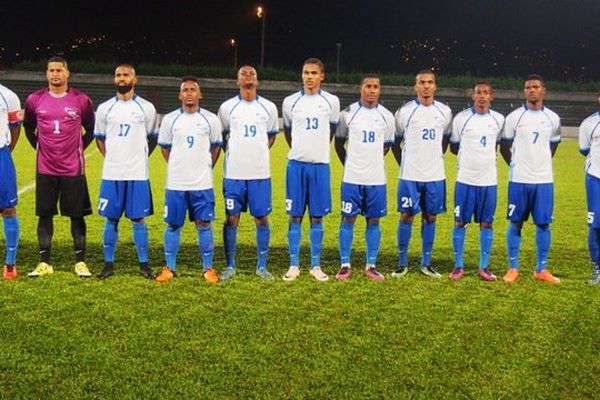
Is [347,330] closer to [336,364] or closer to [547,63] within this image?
[336,364]

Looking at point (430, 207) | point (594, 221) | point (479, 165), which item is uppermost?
point (479, 165)

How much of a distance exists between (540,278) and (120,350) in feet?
12.8

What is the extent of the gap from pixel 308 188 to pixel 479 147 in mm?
1619

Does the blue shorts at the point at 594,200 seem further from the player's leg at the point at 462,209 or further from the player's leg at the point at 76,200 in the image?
the player's leg at the point at 76,200

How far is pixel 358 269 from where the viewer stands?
21.3 feet

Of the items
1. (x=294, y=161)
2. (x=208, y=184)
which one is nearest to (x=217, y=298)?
(x=208, y=184)

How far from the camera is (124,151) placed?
5.64 m

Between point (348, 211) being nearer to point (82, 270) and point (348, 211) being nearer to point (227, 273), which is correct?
point (227, 273)

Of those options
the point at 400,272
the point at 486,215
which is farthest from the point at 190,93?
the point at 486,215

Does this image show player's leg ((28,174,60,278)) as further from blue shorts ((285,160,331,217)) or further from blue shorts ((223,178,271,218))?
blue shorts ((285,160,331,217))

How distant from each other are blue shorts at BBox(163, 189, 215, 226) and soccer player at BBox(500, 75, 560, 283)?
2789 mm

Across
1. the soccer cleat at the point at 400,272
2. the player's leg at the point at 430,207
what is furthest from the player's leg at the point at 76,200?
the player's leg at the point at 430,207

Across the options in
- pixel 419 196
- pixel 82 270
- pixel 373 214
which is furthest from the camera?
pixel 419 196

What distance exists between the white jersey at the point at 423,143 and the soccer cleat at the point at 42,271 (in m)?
3.31
